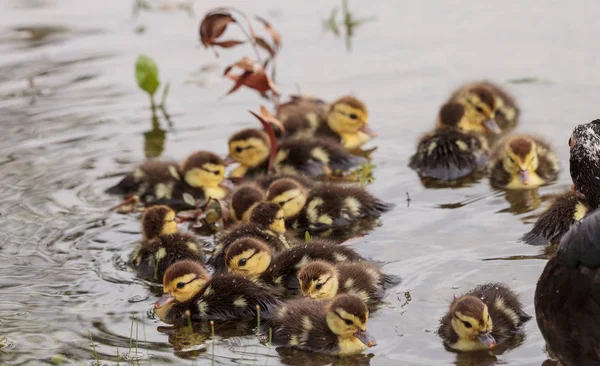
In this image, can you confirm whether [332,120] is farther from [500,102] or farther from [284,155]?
[500,102]

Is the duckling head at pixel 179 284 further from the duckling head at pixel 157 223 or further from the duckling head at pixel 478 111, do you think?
the duckling head at pixel 478 111

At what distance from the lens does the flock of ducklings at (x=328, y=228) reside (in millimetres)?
4250

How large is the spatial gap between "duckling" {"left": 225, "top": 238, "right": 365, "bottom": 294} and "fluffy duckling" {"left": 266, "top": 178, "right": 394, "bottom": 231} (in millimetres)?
730

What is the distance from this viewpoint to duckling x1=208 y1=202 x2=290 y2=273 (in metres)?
5.54

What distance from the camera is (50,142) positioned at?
7.55 meters

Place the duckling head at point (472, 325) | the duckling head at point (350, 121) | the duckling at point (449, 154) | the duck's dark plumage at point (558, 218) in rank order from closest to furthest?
the duckling head at point (472, 325) < the duck's dark plumage at point (558, 218) < the duckling at point (449, 154) < the duckling head at point (350, 121)

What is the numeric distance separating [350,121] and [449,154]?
0.81 m

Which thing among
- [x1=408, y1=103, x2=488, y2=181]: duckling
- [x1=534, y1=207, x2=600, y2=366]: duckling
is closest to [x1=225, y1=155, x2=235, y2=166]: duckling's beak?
[x1=408, y1=103, x2=488, y2=181]: duckling

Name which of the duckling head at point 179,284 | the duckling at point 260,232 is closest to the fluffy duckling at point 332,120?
the duckling at point 260,232

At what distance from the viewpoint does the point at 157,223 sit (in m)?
Answer: 5.77

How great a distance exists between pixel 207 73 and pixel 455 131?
99.5 inches

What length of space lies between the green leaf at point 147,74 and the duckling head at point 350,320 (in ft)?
12.0

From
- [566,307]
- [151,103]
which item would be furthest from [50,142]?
[566,307]

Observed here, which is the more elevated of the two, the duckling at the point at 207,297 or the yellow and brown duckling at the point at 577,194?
the yellow and brown duckling at the point at 577,194
